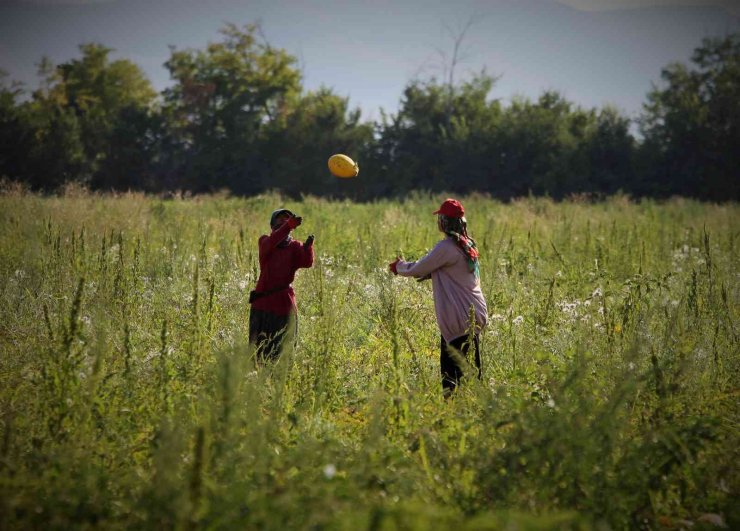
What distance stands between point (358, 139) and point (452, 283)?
114ft

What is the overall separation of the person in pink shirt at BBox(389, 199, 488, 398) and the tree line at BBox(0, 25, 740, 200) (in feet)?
97.1

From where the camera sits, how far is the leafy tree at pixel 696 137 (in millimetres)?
34062

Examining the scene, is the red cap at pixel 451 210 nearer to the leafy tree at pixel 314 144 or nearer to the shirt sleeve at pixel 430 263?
the shirt sleeve at pixel 430 263

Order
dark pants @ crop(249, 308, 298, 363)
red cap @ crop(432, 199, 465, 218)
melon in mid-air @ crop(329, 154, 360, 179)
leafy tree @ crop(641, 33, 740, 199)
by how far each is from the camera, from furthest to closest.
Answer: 1. leafy tree @ crop(641, 33, 740, 199)
2. melon in mid-air @ crop(329, 154, 360, 179)
3. dark pants @ crop(249, 308, 298, 363)
4. red cap @ crop(432, 199, 465, 218)

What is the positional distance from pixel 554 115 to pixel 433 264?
34.1 metres

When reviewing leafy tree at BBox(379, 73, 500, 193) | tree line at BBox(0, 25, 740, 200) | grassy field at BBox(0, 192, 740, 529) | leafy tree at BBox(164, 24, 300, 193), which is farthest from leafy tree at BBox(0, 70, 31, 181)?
grassy field at BBox(0, 192, 740, 529)

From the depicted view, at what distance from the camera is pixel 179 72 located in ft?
136

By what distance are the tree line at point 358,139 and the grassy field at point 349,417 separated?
29161 millimetres

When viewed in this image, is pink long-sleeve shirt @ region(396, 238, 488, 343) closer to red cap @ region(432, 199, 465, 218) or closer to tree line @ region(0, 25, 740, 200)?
red cap @ region(432, 199, 465, 218)

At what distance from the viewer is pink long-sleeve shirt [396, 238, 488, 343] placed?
5.13 metres

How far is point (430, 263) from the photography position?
5184 millimetres

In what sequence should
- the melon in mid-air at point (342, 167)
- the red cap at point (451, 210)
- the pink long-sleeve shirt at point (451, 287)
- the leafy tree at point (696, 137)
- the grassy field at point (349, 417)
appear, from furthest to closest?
the leafy tree at point (696, 137) < the melon in mid-air at point (342, 167) < the red cap at point (451, 210) < the pink long-sleeve shirt at point (451, 287) < the grassy field at point (349, 417)

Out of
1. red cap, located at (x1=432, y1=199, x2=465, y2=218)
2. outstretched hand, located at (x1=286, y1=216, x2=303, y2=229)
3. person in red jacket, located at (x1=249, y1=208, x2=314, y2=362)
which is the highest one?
red cap, located at (x1=432, y1=199, x2=465, y2=218)

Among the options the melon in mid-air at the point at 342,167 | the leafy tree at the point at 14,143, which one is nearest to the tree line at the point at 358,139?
the leafy tree at the point at 14,143
